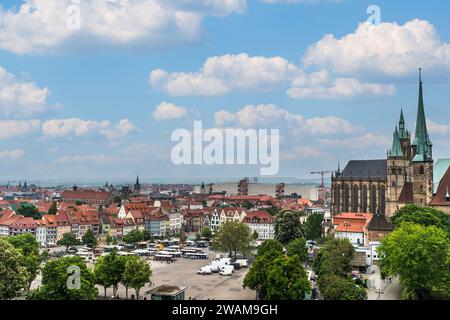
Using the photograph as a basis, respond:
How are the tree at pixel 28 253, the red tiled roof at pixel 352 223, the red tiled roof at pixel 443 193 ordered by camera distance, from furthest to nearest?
the red tiled roof at pixel 352 223, the red tiled roof at pixel 443 193, the tree at pixel 28 253

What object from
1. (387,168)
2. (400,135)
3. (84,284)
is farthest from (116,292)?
(400,135)

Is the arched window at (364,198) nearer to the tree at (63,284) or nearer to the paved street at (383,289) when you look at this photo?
the paved street at (383,289)

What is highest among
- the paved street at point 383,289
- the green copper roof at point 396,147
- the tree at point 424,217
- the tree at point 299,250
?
the green copper roof at point 396,147

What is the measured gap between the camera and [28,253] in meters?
40.3

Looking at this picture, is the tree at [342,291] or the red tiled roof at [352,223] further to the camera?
the red tiled roof at [352,223]

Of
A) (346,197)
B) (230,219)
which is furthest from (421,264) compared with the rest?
(230,219)

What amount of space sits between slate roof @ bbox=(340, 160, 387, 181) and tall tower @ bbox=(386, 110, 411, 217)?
4.00 meters

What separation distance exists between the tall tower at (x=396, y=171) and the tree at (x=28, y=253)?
128 ft

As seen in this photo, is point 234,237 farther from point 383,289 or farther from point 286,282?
point 286,282

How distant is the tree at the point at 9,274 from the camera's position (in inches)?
1123

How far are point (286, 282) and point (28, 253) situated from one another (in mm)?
21659

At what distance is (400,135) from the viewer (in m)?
67.2

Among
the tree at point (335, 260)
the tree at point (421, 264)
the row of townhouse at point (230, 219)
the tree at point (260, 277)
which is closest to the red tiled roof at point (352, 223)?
the tree at point (335, 260)
